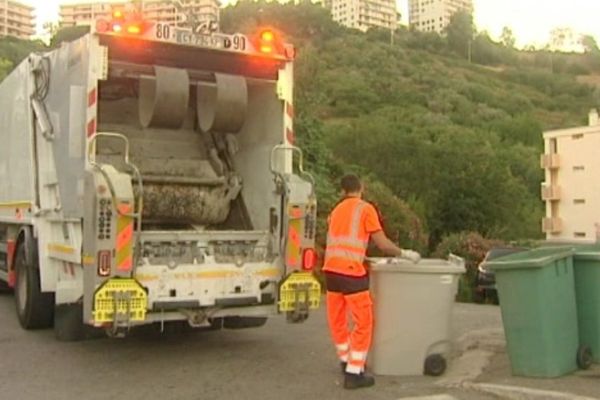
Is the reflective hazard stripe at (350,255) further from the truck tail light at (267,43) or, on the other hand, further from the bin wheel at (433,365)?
the truck tail light at (267,43)

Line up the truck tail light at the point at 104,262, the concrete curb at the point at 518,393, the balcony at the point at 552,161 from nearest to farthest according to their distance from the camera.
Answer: the concrete curb at the point at 518,393 → the truck tail light at the point at 104,262 → the balcony at the point at 552,161

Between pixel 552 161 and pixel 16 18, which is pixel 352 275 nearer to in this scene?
pixel 552 161

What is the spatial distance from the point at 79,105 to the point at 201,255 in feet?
5.40

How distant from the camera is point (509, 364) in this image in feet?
21.5

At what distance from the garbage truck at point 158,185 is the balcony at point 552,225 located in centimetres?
4439

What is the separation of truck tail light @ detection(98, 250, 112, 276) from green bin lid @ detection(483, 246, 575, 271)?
2.92m

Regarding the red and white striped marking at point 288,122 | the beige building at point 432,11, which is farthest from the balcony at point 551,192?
the beige building at point 432,11

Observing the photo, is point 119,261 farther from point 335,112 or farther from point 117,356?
point 335,112

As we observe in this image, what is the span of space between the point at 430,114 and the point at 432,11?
Answer: 86923mm

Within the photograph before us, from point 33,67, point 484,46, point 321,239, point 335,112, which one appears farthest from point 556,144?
point 484,46

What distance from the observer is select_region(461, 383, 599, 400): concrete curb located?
5.45 m

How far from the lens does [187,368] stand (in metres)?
6.93

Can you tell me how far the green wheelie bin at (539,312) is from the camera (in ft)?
19.5

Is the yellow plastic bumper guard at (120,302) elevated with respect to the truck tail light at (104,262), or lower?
lower
